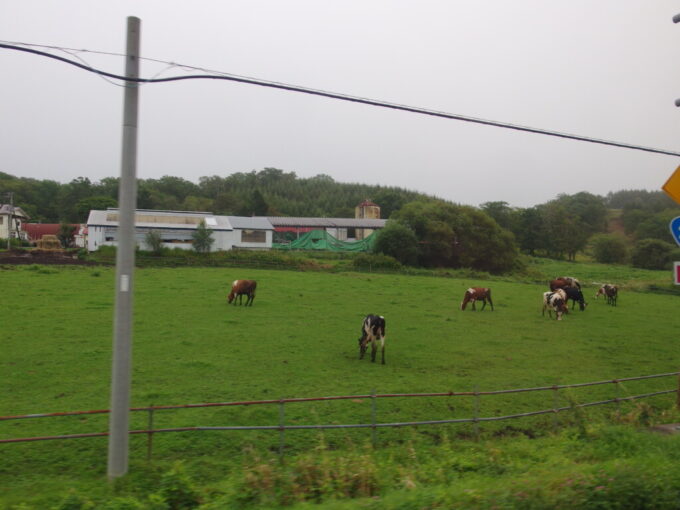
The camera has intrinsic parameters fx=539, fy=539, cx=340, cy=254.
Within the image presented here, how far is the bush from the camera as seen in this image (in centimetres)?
5884

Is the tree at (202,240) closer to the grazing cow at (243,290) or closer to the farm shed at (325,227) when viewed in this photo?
the farm shed at (325,227)

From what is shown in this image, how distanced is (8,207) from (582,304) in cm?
5679

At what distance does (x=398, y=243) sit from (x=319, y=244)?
1056 centimetres

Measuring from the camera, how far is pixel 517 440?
30.7ft

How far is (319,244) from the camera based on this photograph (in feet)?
182

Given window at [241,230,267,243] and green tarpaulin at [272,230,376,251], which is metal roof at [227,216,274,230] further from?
green tarpaulin at [272,230,376,251]

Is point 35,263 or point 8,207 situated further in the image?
point 8,207

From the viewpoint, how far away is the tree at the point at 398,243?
47969 mm

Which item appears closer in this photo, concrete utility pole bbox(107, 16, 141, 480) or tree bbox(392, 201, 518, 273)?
concrete utility pole bbox(107, 16, 141, 480)

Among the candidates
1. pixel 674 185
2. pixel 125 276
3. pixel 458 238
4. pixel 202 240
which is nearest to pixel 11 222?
pixel 202 240

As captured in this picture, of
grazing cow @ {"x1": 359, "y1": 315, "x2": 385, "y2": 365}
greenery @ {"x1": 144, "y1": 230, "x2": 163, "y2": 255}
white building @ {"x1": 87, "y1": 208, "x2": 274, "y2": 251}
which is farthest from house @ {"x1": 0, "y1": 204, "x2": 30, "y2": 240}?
grazing cow @ {"x1": 359, "y1": 315, "x2": 385, "y2": 365}

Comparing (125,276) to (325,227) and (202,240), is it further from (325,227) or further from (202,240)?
(325,227)

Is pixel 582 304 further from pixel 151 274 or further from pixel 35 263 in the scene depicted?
pixel 35 263

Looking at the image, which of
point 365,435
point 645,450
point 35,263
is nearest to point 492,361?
point 365,435
